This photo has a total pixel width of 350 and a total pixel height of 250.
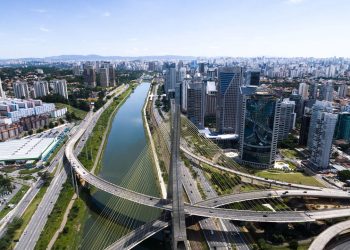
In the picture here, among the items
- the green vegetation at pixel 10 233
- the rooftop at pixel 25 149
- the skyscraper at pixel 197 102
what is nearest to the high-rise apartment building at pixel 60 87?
the rooftop at pixel 25 149

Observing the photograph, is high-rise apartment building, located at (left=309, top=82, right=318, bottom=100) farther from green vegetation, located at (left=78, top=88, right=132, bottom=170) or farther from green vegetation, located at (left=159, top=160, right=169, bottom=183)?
green vegetation, located at (left=78, top=88, right=132, bottom=170)

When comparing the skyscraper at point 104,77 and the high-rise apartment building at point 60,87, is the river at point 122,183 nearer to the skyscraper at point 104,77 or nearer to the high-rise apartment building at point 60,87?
the high-rise apartment building at point 60,87

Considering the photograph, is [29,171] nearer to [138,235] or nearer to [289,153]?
[138,235]

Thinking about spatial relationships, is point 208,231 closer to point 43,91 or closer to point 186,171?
point 186,171

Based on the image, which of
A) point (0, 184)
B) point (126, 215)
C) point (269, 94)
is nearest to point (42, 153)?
point (0, 184)

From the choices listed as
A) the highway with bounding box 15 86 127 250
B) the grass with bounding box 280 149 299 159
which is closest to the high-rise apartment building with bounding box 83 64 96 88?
the highway with bounding box 15 86 127 250
